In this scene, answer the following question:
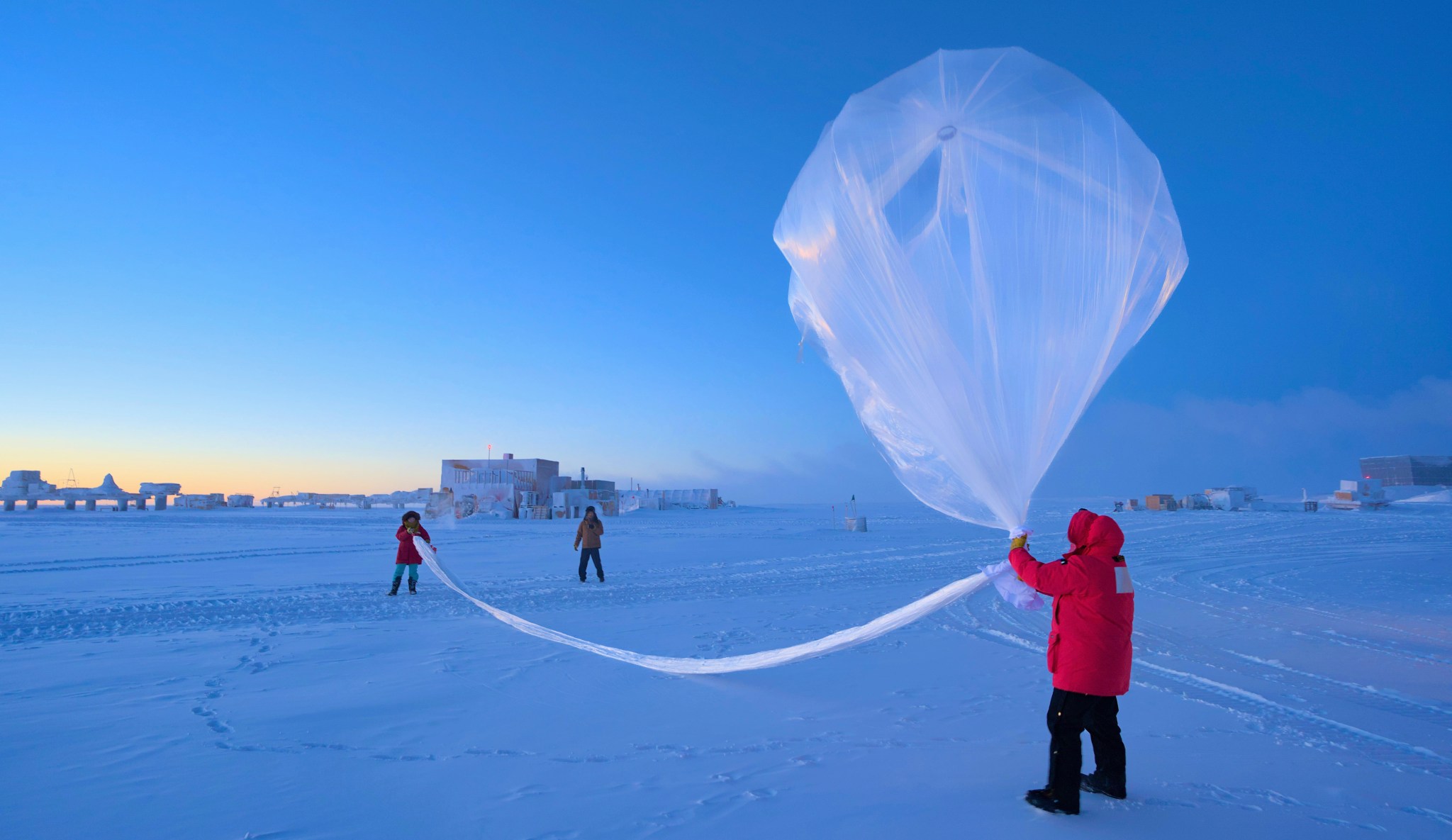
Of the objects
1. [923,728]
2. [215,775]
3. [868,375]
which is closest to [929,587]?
[923,728]

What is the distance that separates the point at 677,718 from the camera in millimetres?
4547

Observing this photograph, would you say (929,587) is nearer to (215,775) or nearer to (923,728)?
(923,728)

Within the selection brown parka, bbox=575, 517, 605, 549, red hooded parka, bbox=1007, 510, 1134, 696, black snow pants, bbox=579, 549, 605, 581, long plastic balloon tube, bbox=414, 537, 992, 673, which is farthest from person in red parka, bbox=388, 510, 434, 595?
red hooded parka, bbox=1007, 510, 1134, 696

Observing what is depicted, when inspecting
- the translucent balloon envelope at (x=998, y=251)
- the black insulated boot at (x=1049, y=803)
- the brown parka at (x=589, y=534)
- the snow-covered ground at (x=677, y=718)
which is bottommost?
the snow-covered ground at (x=677, y=718)

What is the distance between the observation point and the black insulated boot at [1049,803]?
3.11 metres

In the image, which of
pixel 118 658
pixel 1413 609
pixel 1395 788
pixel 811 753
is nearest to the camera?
pixel 1395 788

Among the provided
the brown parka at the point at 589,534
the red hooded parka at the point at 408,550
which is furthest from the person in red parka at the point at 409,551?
the brown parka at the point at 589,534

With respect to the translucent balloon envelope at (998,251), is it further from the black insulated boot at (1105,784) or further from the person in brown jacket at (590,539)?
the person in brown jacket at (590,539)

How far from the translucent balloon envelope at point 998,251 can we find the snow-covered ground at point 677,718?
60.8 inches

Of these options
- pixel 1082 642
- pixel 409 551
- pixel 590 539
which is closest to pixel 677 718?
pixel 1082 642

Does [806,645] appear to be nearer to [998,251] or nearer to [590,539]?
[998,251]

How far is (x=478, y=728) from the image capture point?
4316mm

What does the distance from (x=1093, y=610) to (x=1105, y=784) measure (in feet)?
3.01

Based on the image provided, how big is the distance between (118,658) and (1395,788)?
8.77 m
